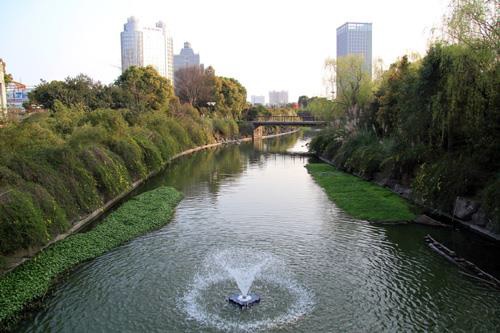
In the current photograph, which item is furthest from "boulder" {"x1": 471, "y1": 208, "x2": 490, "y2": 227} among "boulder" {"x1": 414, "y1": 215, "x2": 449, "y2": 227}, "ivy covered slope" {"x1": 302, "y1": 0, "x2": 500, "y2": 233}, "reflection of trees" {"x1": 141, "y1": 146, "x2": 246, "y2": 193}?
"reflection of trees" {"x1": 141, "y1": 146, "x2": 246, "y2": 193}

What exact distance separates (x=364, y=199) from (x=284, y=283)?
12918mm

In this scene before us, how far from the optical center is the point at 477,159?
19.5m

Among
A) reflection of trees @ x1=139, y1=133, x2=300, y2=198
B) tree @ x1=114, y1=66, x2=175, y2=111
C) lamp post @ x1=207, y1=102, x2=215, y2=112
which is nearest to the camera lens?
reflection of trees @ x1=139, y1=133, x2=300, y2=198

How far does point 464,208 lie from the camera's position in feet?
65.3

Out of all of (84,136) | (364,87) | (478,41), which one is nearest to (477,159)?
(478,41)

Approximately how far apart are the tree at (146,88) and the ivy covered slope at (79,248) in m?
34.8

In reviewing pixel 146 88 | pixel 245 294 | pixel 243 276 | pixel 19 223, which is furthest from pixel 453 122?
pixel 146 88

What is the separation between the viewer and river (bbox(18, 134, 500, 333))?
37.7 ft

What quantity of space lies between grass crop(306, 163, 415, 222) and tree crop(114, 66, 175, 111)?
32042mm

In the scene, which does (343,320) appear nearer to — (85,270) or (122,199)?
(85,270)

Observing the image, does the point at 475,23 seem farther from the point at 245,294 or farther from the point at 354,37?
the point at 354,37

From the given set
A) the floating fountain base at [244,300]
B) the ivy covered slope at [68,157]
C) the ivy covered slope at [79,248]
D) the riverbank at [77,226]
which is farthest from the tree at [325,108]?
the floating fountain base at [244,300]

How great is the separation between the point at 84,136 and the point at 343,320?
67.3ft

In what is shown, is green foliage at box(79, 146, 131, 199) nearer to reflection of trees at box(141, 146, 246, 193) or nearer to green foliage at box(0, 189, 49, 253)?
A: reflection of trees at box(141, 146, 246, 193)
